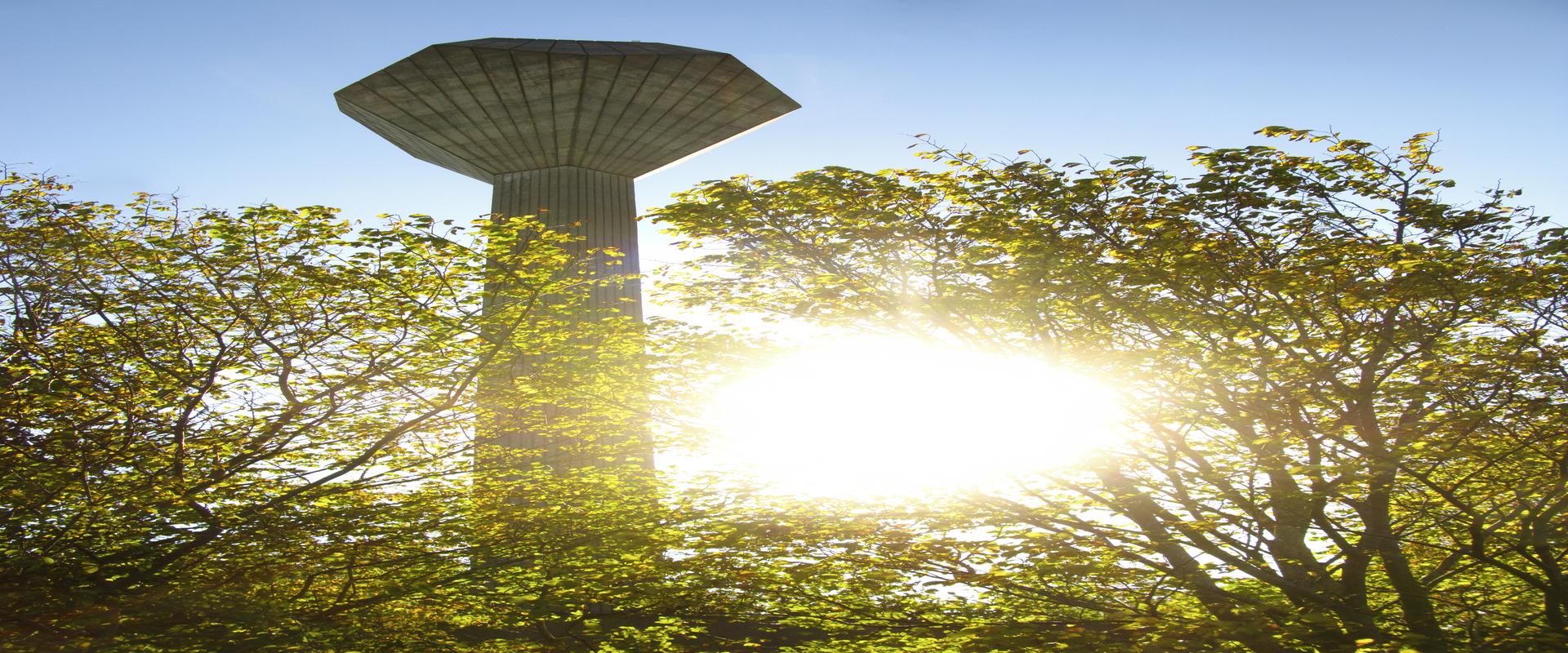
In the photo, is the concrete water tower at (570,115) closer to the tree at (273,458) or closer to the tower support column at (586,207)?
the tower support column at (586,207)

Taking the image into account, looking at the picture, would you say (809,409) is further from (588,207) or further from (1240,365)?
(588,207)

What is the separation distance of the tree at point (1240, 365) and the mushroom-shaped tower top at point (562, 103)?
7.66 meters

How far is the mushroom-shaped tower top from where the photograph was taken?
18188mm

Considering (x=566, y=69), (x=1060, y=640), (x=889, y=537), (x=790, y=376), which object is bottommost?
(x=1060, y=640)

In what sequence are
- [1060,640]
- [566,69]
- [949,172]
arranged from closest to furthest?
[1060,640]
[949,172]
[566,69]

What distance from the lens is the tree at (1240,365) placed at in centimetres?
940

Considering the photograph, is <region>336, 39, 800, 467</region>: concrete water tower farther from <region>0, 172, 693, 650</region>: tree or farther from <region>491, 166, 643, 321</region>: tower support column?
<region>0, 172, 693, 650</region>: tree

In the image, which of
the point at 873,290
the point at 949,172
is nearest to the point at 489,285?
the point at 873,290

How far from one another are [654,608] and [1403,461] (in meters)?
7.97

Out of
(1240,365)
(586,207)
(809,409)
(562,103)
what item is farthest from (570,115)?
(1240,365)

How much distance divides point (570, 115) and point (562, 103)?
0.35 meters

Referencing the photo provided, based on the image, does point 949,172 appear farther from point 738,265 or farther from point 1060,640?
point 1060,640

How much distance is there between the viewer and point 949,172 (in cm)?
1149

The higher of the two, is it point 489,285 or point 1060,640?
point 489,285
